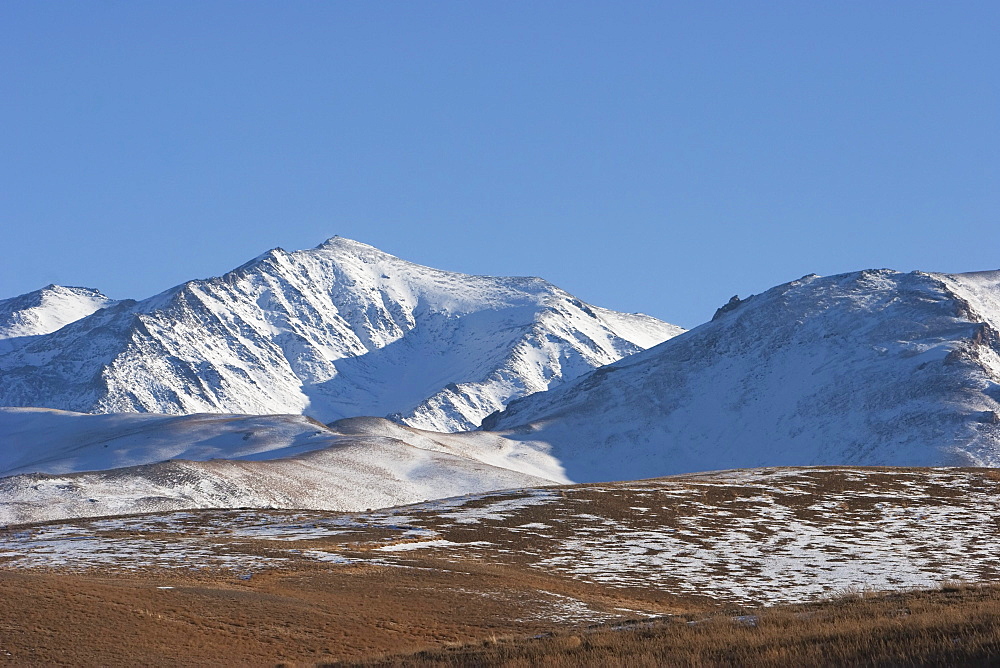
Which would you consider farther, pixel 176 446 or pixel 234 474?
pixel 176 446

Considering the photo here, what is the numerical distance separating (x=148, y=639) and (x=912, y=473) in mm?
70789

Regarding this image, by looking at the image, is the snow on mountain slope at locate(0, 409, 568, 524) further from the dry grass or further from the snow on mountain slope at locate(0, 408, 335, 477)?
the dry grass

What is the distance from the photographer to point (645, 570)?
50.8m

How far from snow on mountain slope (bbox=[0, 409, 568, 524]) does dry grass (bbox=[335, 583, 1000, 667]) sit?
85.2 metres

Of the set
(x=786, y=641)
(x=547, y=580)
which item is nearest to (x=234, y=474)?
(x=547, y=580)

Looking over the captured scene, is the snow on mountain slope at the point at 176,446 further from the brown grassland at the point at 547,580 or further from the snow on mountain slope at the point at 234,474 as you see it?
the brown grassland at the point at 547,580

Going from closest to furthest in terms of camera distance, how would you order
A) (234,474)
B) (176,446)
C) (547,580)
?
1. (547,580)
2. (234,474)
3. (176,446)

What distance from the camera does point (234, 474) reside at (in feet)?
408

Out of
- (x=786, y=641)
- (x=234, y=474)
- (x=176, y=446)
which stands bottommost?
(x=786, y=641)

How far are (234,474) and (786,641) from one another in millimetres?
108126

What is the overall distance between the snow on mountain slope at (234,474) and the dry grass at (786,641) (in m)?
→ 85.2

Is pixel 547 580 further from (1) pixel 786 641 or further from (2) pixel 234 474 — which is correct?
(2) pixel 234 474

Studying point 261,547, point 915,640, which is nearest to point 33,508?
point 261,547

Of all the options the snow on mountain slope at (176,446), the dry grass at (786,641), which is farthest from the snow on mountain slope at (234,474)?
→ the dry grass at (786,641)
